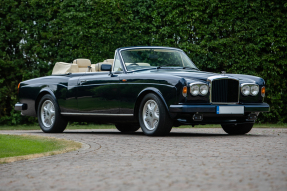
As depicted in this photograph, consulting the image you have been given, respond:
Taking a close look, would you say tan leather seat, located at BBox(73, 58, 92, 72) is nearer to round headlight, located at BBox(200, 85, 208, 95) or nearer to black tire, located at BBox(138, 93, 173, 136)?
black tire, located at BBox(138, 93, 173, 136)

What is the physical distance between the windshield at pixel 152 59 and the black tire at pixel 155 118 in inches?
39.3

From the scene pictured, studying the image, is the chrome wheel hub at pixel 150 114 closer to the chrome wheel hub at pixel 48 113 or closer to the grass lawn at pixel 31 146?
the grass lawn at pixel 31 146

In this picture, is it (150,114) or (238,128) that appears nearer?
(150,114)

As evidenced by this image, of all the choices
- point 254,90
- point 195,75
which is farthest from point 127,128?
point 254,90

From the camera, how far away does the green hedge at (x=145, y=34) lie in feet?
48.3

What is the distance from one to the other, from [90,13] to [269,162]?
10.5 meters

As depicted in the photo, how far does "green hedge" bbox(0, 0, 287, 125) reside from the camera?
14711mm

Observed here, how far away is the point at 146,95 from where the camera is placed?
9.82m

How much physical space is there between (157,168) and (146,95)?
4099 millimetres

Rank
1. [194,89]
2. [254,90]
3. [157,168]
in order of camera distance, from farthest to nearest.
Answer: [254,90] < [194,89] < [157,168]

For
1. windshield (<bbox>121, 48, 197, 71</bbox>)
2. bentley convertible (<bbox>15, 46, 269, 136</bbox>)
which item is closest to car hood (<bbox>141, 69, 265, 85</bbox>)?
bentley convertible (<bbox>15, 46, 269, 136</bbox>)

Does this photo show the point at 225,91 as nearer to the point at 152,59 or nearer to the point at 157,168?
the point at 152,59

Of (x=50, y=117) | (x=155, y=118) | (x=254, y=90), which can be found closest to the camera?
(x=155, y=118)

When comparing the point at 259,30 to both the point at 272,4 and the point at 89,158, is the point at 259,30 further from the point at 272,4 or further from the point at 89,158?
the point at 89,158
